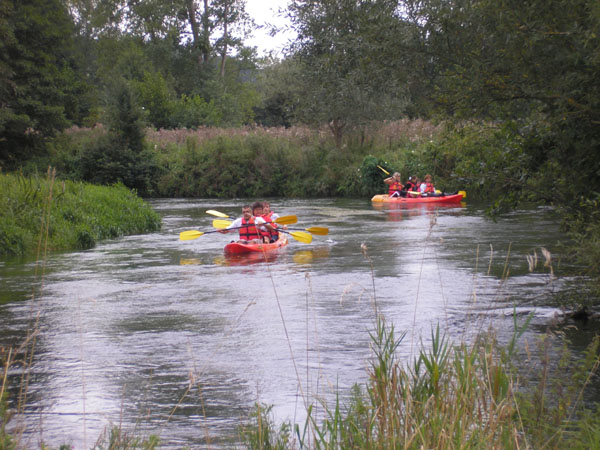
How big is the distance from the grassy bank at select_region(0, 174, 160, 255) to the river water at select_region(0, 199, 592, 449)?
58 centimetres

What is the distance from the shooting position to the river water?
17.3 ft

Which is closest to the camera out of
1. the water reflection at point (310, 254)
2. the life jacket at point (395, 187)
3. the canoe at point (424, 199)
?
the water reflection at point (310, 254)

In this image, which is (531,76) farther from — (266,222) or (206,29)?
(206,29)

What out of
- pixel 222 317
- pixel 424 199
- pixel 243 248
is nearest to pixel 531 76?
pixel 222 317

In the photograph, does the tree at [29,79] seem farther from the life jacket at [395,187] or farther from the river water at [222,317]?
the river water at [222,317]

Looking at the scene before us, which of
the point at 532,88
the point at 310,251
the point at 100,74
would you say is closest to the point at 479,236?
the point at 310,251

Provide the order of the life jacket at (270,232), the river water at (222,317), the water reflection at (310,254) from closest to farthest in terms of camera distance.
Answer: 1. the river water at (222,317)
2. the water reflection at (310,254)
3. the life jacket at (270,232)

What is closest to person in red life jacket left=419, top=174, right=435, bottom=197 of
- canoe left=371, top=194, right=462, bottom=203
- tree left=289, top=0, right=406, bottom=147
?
canoe left=371, top=194, right=462, bottom=203

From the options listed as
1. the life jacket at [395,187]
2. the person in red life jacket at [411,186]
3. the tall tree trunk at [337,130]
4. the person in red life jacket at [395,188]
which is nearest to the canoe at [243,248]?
the person in red life jacket at [395,188]

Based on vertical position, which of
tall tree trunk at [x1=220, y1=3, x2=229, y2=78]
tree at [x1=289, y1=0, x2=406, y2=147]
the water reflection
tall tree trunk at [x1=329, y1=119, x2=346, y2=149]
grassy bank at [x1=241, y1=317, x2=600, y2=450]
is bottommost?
the water reflection

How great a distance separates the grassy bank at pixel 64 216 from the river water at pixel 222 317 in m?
0.58

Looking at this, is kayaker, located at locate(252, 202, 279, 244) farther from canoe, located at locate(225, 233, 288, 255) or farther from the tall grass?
the tall grass

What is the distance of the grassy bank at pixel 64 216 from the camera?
1427 cm

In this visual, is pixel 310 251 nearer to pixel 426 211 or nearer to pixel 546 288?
pixel 546 288
